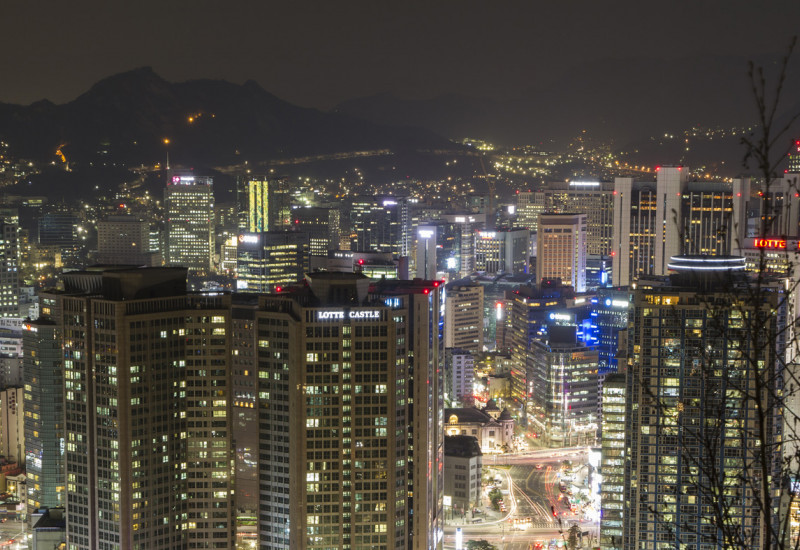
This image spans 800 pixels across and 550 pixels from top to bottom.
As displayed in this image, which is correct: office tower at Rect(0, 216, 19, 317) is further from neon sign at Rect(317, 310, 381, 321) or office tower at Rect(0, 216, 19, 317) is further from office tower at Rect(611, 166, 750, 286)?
neon sign at Rect(317, 310, 381, 321)

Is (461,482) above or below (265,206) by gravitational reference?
below

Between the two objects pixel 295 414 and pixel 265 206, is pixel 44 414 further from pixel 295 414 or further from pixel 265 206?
pixel 265 206

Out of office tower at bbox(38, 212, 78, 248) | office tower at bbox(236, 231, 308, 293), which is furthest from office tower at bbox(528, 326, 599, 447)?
office tower at bbox(38, 212, 78, 248)

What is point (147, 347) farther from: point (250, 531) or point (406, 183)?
point (406, 183)

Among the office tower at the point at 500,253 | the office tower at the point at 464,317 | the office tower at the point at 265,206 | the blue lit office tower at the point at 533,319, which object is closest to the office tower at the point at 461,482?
the blue lit office tower at the point at 533,319

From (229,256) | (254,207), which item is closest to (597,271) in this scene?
(229,256)
